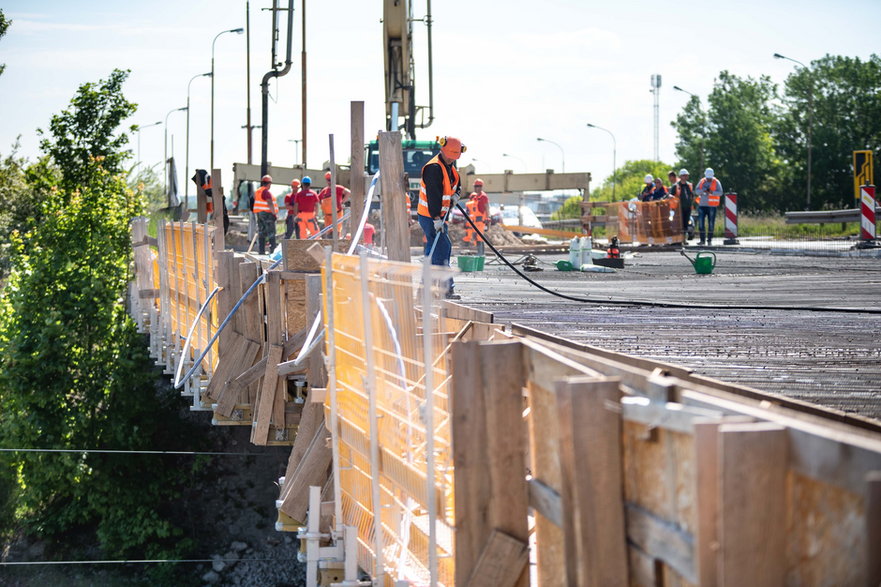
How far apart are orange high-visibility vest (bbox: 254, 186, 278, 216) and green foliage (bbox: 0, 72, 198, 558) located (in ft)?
18.1

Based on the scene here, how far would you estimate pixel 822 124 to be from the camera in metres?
66.2

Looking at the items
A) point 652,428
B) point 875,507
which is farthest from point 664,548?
point 875,507

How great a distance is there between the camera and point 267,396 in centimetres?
1213

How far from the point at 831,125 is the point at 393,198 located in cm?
6168

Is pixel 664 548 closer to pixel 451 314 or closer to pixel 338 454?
pixel 338 454

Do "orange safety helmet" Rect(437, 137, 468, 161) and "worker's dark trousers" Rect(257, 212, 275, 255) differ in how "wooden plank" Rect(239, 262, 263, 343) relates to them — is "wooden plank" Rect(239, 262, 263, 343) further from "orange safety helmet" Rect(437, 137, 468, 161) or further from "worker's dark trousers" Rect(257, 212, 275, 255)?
"worker's dark trousers" Rect(257, 212, 275, 255)

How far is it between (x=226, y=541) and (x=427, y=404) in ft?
73.5

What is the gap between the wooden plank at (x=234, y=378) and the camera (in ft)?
41.7

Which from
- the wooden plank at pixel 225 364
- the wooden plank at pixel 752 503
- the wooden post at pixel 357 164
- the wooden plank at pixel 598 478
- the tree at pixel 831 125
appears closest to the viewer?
the wooden plank at pixel 752 503

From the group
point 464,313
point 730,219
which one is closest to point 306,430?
point 464,313

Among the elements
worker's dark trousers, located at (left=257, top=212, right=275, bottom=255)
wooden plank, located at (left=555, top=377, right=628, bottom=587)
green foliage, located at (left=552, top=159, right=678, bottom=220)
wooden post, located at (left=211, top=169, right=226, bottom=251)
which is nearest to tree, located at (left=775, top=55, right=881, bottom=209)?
green foliage, located at (left=552, top=159, right=678, bottom=220)

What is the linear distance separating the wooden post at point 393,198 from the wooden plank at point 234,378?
14.7 ft

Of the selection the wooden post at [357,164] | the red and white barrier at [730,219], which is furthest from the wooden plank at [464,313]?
the red and white barrier at [730,219]

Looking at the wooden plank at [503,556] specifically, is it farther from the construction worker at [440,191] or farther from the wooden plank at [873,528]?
the construction worker at [440,191]
